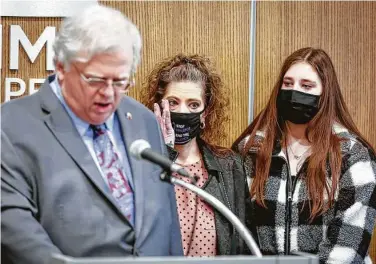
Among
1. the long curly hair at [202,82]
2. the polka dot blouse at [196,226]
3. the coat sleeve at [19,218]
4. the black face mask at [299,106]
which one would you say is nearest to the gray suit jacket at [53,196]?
the coat sleeve at [19,218]

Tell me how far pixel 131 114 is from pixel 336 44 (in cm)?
163

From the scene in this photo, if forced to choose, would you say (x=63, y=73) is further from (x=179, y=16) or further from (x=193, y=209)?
(x=179, y=16)

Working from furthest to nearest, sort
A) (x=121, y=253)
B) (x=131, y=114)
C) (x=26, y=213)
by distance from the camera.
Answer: (x=131, y=114), (x=121, y=253), (x=26, y=213)

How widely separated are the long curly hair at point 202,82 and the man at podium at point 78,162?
0.90 metres

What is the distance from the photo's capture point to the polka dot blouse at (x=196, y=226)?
9.21 feet

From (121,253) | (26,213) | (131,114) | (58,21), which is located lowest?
(121,253)

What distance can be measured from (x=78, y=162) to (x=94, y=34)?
320 mm

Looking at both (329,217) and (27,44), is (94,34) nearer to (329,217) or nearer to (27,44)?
(329,217)

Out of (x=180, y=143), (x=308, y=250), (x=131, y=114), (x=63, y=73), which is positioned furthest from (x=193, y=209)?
(x=63, y=73)

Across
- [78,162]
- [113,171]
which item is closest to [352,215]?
[113,171]

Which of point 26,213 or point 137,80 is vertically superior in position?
point 137,80

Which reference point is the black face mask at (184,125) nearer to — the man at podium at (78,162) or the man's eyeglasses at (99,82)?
the man at podium at (78,162)

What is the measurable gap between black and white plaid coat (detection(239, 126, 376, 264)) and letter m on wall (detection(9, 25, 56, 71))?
110 cm

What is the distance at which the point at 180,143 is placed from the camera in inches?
115
